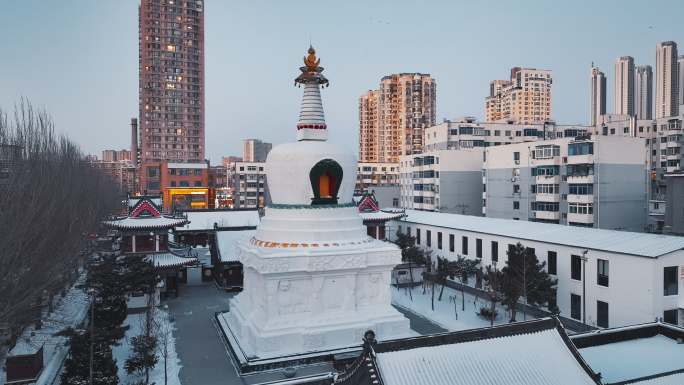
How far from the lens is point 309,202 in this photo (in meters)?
27.7

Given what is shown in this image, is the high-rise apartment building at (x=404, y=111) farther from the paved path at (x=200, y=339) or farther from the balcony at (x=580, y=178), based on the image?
the paved path at (x=200, y=339)

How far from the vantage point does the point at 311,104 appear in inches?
1160

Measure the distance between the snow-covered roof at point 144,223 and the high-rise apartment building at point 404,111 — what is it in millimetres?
110816

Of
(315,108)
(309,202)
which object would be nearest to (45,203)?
(309,202)

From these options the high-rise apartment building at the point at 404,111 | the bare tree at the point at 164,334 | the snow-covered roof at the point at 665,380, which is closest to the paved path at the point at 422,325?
the bare tree at the point at 164,334

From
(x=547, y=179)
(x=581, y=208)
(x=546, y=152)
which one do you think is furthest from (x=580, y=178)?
(x=546, y=152)

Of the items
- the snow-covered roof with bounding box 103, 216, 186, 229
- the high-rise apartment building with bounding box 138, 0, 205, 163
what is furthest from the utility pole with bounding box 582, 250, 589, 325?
the high-rise apartment building with bounding box 138, 0, 205, 163

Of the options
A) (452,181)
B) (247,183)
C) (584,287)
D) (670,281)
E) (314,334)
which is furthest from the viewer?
(247,183)

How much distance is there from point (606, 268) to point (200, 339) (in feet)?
77.9

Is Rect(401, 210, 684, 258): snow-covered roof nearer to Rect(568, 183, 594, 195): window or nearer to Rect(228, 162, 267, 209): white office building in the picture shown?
Rect(568, 183, 594, 195): window

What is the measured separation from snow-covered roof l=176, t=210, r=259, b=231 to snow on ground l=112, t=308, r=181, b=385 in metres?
19.2

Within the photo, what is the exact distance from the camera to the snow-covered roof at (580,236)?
1032 inches

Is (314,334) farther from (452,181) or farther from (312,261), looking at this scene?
(452,181)

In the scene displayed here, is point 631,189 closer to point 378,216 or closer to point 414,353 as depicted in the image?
point 378,216
